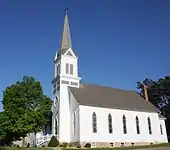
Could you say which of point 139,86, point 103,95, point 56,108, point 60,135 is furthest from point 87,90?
point 139,86

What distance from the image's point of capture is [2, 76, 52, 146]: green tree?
4588cm

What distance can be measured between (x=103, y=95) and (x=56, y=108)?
367 inches

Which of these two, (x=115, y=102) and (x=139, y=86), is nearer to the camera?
(x=115, y=102)

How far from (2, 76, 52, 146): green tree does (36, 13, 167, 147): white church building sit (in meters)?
3.19

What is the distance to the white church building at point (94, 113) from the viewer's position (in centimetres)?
4734

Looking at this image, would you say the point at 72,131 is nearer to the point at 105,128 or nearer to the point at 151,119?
the point at 105,128

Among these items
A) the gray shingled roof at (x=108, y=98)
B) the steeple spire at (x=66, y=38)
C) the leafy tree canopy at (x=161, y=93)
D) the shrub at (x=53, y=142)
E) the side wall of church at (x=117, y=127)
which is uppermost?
the steeple spire at (x=66, y=38)

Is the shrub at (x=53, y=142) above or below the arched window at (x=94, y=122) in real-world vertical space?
below

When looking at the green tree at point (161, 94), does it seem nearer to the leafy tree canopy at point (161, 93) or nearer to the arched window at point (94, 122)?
the leafy tree canopy at point (161, 93)

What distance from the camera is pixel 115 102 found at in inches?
2069

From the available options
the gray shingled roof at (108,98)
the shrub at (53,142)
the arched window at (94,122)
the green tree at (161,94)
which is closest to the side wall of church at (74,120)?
the gray shingled roof at (108,98)

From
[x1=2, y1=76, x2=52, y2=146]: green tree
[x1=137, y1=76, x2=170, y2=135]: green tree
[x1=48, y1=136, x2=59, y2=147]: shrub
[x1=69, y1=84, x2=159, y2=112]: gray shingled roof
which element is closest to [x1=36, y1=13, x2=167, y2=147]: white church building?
[x1=69, y1=84, x2=159, y2=112]: gray shingled roof

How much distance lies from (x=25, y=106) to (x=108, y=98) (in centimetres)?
1557

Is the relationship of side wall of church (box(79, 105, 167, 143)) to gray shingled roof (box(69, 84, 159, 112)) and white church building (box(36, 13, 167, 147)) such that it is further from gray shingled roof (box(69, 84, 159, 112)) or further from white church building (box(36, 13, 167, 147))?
gray shingled roof (box(69, 84, 159, 112))
